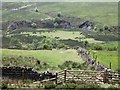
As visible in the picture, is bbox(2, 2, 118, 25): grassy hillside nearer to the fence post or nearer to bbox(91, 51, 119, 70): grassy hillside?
bbox(91, 51, 119, 70): grassy hillside

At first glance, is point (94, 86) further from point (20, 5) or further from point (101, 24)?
point (20, 5)

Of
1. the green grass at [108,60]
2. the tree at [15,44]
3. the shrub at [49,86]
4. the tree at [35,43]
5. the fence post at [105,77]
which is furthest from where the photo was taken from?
the tree at [35,43]

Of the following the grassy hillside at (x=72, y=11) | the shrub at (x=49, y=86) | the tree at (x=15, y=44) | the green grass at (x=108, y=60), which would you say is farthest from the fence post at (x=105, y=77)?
the grassy hillside at (x=72, y=11)

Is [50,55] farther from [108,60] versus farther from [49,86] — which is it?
[49,86]

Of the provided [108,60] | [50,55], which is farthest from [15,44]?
[108,60]

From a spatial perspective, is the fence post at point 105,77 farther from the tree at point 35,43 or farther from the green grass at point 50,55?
the tree at point 35,43

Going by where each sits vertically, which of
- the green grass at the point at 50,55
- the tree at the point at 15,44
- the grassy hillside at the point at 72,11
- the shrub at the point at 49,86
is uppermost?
the shrub at the point at 49,86
